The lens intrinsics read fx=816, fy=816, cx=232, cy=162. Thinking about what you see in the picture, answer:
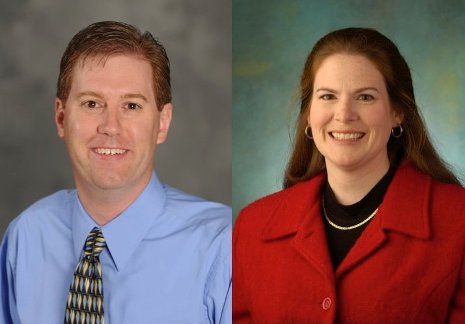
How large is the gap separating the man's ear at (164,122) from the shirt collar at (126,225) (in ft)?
0.52

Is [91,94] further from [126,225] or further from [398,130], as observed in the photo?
[398,130]

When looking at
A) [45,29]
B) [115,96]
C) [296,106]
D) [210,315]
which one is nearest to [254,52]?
[296,106]

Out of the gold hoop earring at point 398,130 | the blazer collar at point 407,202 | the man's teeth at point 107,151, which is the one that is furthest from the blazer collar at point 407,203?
the man's teeth at point 107,151

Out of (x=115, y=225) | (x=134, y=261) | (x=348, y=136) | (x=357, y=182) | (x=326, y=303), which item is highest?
(x=348, y=136)

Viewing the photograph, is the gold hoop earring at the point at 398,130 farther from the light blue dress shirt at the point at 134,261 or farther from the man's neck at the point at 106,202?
the man's neck at the point at 106,202

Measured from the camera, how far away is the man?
107 inches

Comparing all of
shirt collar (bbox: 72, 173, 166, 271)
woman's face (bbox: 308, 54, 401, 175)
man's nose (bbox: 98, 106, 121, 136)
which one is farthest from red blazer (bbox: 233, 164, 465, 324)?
man's nose (bbox: 98, 106, 121, 136)

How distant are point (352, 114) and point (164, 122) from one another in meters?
0.65

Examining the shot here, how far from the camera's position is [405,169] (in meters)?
2.70

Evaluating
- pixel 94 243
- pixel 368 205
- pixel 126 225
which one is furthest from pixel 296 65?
pixel 94 243

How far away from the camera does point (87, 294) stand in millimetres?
2701

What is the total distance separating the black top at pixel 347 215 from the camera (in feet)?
8.93

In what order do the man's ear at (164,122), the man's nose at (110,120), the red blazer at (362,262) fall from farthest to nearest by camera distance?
1. the man's ear at (164,122)
2. the man's nose at (110,120)
3. the red blazer at (362,262)

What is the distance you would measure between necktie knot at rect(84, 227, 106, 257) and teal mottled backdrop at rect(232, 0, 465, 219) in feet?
1.65
